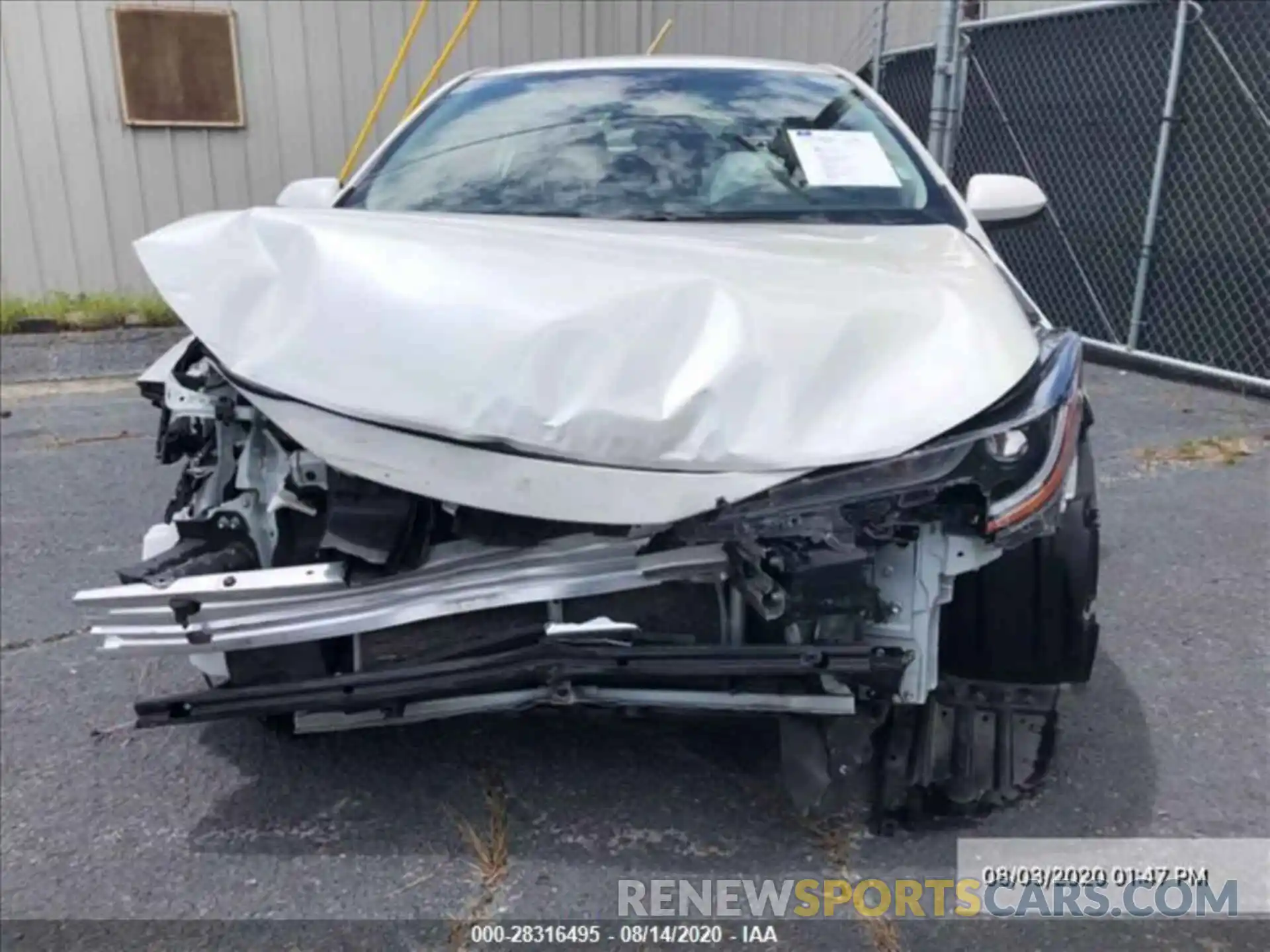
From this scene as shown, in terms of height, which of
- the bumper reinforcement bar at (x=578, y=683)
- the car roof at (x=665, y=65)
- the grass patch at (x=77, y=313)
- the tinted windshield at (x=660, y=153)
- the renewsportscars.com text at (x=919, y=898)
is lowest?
the grass patch at (x=77, y=313)

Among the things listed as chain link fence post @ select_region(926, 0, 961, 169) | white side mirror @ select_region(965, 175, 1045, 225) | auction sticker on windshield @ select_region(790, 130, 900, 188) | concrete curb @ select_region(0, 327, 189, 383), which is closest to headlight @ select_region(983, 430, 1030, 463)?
auction sticker on windshield @ select_region(790, 130, 900, 188)

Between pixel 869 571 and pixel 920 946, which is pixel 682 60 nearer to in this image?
pixel 869 571

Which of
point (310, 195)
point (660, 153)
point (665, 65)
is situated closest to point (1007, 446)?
point (660, 153)

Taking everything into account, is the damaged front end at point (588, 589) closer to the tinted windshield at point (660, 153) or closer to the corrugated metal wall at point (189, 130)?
the tinted windshield at point (660, 153)

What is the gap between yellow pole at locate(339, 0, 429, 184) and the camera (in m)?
7.54

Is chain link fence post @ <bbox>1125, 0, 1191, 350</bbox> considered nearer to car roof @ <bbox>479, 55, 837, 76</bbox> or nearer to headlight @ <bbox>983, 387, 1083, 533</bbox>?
car roof @ <bbox>479, 55, 837, 76</bbox>

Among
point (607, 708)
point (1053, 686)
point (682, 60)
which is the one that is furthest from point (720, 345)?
point (682, 60)

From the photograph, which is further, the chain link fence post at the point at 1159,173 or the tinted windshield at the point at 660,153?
the chain link fence post at the point at 1159,173

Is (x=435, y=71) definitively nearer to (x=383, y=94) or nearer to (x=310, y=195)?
(x=383, y=94)

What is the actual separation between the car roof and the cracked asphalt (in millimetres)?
Result: 2099

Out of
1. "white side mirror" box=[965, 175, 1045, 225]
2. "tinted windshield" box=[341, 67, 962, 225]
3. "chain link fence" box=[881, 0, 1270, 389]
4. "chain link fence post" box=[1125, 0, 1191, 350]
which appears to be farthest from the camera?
"chain link fence post" box=[1125, 0, 1191, 350]

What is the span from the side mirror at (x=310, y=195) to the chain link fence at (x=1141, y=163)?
15.6 feet

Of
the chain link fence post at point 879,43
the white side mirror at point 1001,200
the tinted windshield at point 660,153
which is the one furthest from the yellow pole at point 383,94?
the white side mirror at point 1001,200

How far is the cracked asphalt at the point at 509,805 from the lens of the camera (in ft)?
7.25
